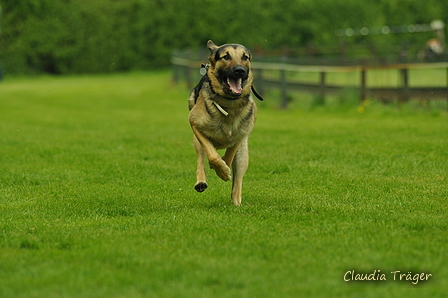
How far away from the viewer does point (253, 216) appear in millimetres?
6707

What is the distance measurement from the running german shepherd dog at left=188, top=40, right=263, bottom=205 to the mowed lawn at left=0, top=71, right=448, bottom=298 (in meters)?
0.42

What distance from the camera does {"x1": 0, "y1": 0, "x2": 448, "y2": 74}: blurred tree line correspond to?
113 feet

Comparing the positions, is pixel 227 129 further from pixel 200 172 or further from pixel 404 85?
pixel 404 85

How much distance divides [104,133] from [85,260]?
8.99 meters

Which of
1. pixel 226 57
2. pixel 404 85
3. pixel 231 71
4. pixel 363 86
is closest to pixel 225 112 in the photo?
pixel 231 71

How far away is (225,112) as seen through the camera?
723 centimetres

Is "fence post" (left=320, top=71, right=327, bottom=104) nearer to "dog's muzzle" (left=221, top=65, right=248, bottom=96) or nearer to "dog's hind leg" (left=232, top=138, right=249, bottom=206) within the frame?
"dog's hind leg" (left=232, top=138, right=249, bottom=206)

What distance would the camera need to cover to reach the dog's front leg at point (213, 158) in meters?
7.07

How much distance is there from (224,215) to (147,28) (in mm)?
31277

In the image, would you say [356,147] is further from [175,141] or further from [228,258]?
[228,258]

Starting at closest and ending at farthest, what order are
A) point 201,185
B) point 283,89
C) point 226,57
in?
1. point 201,185
2. point 226,57
3. point 283,89

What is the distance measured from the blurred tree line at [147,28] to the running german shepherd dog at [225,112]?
26.9 meters

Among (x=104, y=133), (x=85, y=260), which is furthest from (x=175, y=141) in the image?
(x=85, y=260)

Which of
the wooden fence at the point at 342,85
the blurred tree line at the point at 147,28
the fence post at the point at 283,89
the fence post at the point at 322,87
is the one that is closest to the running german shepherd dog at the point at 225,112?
the wooden fence at the point at 342,85
